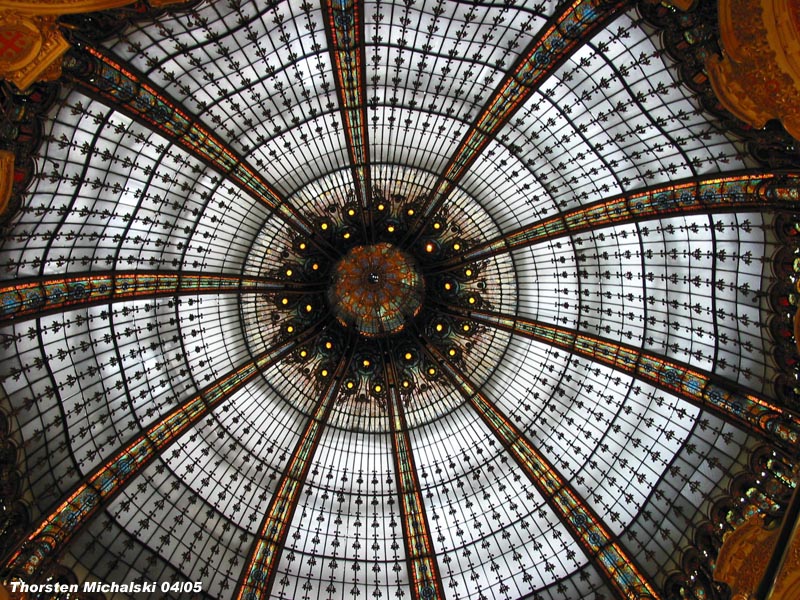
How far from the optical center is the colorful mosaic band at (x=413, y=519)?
20.7 metres

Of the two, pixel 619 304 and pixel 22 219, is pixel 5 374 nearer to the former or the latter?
pixel 22 219

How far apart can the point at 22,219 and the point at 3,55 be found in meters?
5.12

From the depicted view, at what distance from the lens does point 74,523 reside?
17422 millimetres

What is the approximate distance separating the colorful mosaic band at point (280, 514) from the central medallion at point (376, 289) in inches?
132

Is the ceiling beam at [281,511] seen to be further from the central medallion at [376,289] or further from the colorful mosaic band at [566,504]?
the colorful mosaic band at [566,504]

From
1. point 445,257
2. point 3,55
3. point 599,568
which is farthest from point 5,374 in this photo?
point 599,568

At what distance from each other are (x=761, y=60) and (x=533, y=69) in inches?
267

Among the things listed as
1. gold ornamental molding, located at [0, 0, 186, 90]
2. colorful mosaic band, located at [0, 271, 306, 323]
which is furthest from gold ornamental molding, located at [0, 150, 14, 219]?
colorful mosaic band, located at [0, 271, 306, 323]

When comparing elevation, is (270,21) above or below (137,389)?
above

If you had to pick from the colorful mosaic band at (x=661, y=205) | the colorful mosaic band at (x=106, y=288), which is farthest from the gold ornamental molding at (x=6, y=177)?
the colorful mosaic band at (x=661, y=205)

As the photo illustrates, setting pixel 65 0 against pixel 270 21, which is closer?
pixel 65 0

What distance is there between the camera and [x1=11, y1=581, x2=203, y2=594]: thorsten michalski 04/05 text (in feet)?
50.8

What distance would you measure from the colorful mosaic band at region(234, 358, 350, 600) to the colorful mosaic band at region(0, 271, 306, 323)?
5.87m

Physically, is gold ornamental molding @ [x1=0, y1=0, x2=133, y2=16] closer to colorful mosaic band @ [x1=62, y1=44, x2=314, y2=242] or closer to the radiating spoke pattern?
the radiating spoke pattern
